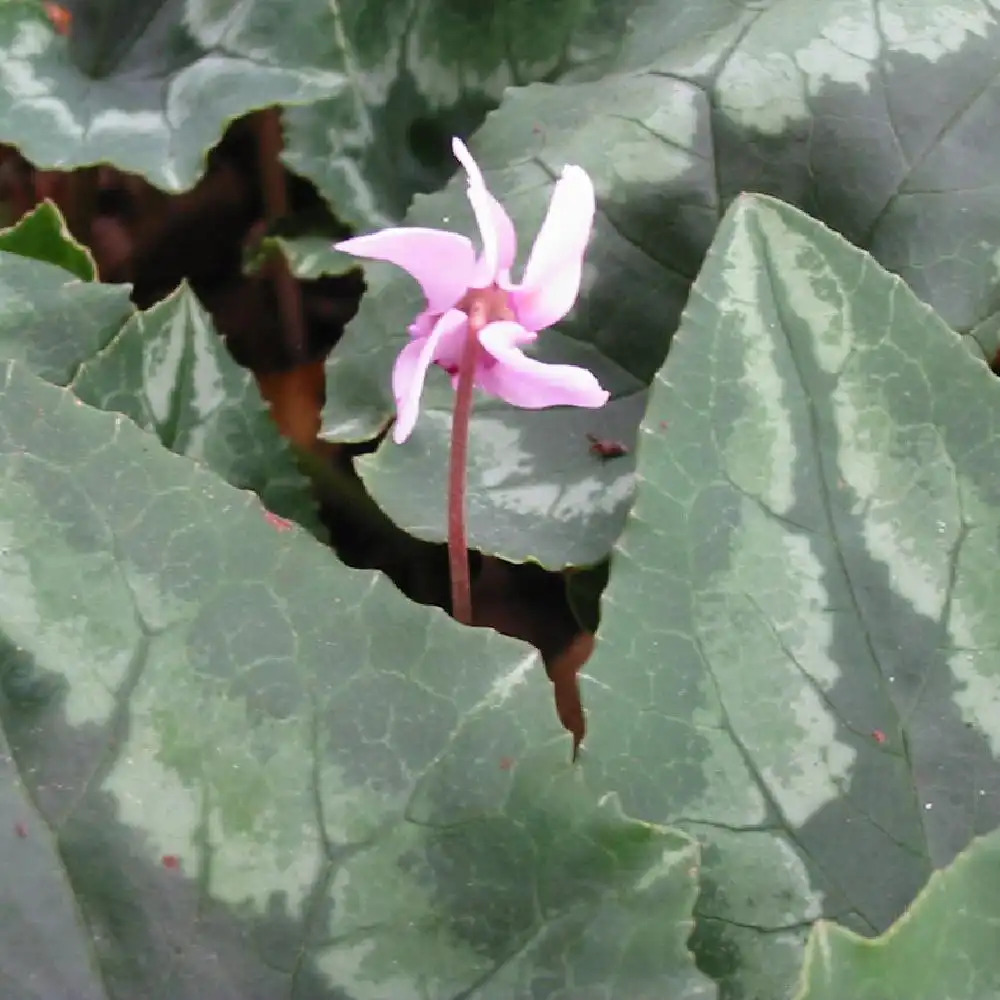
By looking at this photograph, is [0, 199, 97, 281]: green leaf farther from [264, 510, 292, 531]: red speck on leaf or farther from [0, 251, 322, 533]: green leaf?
[264, 510, 292, 531]: red speck on leaf

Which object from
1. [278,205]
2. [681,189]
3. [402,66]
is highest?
[681,189]

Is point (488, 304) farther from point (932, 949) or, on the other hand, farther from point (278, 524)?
point (932, 949)

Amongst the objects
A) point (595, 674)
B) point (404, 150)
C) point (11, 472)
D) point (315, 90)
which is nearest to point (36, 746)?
point (11, 472)

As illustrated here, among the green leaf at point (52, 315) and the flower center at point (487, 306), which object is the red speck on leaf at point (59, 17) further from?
the flower center at point (487, 306)

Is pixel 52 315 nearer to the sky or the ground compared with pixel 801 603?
nearer to the ground

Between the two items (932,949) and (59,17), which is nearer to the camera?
(932,949)

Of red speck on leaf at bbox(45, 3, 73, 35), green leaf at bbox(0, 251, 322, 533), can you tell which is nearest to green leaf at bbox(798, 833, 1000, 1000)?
green leaf at bbox(0, 251, 322, 533)

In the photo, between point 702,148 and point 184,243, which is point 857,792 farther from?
point 184,243

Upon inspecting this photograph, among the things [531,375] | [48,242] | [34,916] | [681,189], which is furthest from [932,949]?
[48,242]
